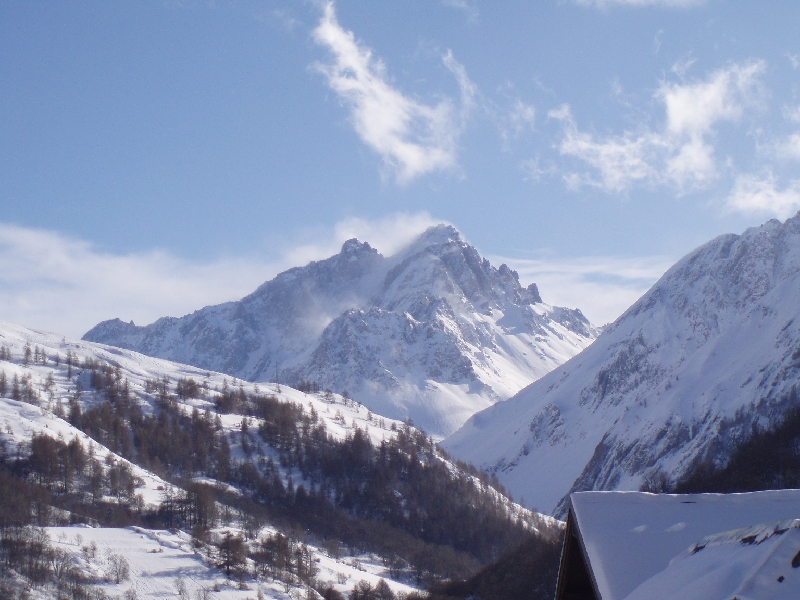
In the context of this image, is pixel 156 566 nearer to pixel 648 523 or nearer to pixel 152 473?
pixel 152 473

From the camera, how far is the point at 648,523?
421 inches

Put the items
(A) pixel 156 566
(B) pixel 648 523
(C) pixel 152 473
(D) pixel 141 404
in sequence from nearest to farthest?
(B) pixel 648 523, (A) pixel 156 566, (C) pixel 152 473, (D) pixel 141 404

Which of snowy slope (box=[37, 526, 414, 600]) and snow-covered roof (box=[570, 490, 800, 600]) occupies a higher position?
snow-covered roof (box=[570, 490, 800, 600])

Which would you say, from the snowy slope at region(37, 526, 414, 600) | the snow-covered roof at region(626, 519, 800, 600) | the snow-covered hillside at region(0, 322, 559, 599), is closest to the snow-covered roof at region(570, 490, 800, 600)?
the snow-covered roof at region(626, 519, 800, 600)

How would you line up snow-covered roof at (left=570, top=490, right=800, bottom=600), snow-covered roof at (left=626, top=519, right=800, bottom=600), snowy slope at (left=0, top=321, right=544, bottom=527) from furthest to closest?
snowy slope at (left=0, top=321, right=544, bottom=527) < snow-covered roof at (left=570, top=490, right=800, bottom=600) < snow-covered roof at (left=626, top=519, right=800, bottom=600)

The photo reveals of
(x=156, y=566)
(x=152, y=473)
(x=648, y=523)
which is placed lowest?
(x=156, y=566)

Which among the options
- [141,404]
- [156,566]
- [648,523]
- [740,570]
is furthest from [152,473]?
[740,570]

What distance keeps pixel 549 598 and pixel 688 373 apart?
14364 cm

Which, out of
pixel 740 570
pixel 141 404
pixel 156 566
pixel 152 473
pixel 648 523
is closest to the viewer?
pixel 740 570

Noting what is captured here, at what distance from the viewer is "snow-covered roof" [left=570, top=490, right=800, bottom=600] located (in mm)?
9445

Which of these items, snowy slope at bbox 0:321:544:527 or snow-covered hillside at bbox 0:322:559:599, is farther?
snowy slope at bbox 0:321:544:527

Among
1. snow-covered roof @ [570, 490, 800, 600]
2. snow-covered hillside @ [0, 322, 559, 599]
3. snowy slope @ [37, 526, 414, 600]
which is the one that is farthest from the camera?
snow-covered hillside @ [0, 322, 559, 599]

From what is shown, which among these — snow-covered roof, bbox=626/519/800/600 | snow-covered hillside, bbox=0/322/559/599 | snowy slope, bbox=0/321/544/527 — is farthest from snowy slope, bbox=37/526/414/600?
snow-covered roof, bbox=626/519/800/600

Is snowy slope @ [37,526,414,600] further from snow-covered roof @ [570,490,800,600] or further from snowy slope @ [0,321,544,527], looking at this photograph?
snow-covered roof @ [570,490,800,600]
